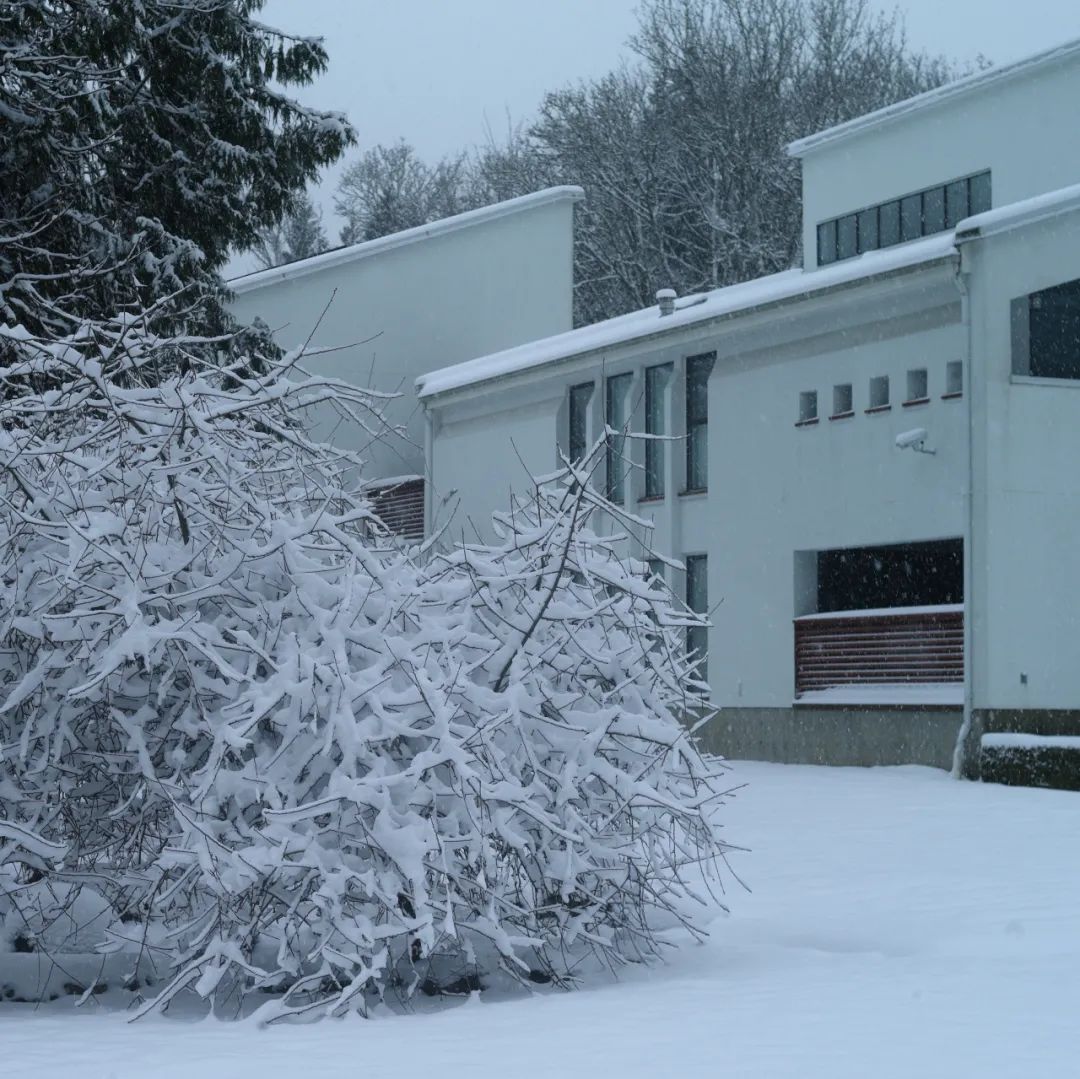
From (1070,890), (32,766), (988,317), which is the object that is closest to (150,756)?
(32,766)

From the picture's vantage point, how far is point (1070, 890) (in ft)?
36.1

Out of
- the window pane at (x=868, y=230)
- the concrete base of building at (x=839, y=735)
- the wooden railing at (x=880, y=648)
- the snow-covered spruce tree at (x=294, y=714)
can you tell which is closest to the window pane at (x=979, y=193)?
the window pane at (x=868, y=230)

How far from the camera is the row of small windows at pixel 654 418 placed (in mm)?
25281

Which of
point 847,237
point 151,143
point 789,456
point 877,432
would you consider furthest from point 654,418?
point 151,143

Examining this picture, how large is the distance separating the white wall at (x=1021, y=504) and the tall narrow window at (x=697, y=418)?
5.63 meters

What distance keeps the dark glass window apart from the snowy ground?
32.2 ft

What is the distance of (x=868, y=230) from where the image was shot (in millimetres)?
28719

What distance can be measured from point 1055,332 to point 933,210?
6.95m

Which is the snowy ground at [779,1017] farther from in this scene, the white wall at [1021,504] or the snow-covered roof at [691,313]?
the snow-covered roof at [691,313]

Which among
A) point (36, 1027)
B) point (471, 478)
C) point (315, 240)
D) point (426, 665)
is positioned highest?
point (315, 240)

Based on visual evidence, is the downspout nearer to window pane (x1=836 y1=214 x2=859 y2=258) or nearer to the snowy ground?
the snowy ground

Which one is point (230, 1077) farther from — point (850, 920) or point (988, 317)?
point (988, 317)

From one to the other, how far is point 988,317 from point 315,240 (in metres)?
38.5

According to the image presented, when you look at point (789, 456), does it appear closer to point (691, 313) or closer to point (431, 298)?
point (691, 313)
